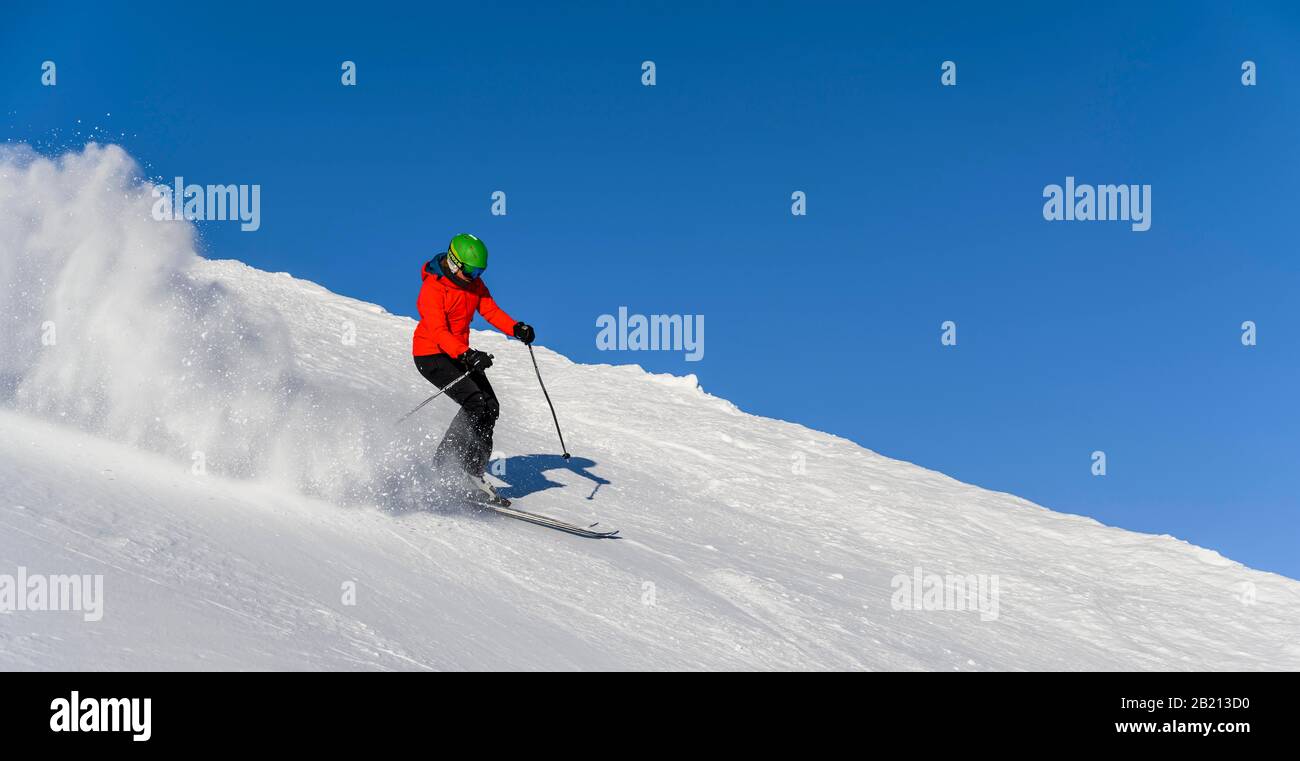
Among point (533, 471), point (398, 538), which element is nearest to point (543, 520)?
point (398, 538)

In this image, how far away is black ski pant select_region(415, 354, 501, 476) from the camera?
8414 mm

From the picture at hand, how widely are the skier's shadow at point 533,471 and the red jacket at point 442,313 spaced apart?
163 cm

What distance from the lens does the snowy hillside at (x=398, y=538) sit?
4973 mm

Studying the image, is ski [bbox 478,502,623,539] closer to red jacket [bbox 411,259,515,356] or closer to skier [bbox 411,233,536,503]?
skier [bbox 411,233,536,503]

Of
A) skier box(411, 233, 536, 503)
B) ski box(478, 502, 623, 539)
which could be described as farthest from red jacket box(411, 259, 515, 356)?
ski box(478, 502, 623, 539)

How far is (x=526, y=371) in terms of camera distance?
54.3 ft

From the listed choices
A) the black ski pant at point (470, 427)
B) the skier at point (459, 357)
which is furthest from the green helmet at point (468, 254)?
the black ski pant at point (470, 427)

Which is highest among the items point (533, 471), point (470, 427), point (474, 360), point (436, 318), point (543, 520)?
point (436, 318)

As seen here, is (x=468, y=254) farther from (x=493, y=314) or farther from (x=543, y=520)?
(x=543, y=520)

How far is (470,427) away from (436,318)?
0.95 m

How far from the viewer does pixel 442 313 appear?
8602 millimetres

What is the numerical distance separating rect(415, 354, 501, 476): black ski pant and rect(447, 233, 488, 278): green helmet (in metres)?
0.78
